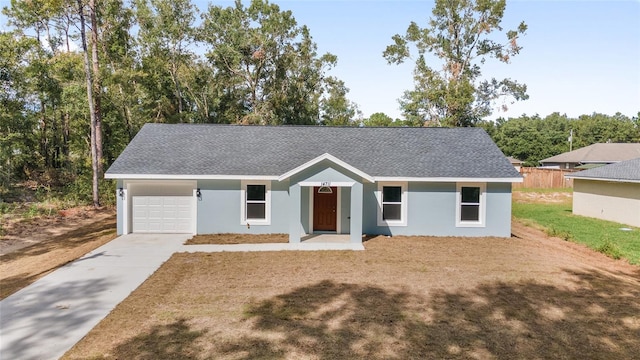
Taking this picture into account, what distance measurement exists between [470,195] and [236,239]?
9161mm

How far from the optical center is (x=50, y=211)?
19109mm

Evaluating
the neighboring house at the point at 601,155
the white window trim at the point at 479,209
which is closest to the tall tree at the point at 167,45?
the white window trim at the point at 479,209

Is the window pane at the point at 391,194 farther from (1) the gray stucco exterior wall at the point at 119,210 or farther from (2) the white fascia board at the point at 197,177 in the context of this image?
(1) the gray stucco exterior wall at the point at 119,210

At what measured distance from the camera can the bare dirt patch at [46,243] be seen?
33.8 ft

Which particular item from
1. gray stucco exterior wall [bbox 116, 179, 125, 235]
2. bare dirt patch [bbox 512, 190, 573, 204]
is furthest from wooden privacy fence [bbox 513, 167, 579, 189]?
gray stucco exterior wall [bbox 116, 179, 125, 235]

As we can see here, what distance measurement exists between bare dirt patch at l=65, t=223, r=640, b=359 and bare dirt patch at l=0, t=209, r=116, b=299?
3634 millimetres

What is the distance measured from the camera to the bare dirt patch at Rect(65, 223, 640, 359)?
19.6 feet

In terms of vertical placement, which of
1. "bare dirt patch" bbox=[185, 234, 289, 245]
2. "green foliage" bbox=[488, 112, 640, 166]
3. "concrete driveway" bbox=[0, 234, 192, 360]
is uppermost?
→ "green foliage" bbox=[488, 112, 640, 166]

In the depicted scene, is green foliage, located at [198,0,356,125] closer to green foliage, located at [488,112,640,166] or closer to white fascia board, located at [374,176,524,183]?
white fascia board, located at [374,176,524,183]

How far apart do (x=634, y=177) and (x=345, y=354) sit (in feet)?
66.2

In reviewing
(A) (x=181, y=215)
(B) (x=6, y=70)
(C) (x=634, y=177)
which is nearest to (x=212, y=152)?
(A) (x=181, y=215)

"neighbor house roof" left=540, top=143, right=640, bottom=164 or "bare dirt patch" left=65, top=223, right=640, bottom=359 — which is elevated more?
"neighbor house roof" left=540, top=143, right=640, bottom=164

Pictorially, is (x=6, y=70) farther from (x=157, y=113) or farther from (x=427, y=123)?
(x=427, y=123)

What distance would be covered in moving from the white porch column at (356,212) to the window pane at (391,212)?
6.69ft
